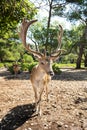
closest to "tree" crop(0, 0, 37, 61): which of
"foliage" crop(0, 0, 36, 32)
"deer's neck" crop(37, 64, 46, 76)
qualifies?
"foliage" crop(0, 0, 36, 32)

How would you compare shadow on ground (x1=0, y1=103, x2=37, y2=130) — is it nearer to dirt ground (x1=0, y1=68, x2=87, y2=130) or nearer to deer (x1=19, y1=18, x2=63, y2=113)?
dirt ground (x1=0, y1=68, x2=87, y2=130)

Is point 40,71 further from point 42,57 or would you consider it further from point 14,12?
point 14,12

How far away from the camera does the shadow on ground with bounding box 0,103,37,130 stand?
6974 mm

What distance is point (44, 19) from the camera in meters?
49.2

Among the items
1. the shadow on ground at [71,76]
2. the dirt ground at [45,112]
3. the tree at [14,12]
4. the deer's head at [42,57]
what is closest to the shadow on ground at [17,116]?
the dirt ground at [45,112]

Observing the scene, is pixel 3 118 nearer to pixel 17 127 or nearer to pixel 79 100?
pixel 17 127

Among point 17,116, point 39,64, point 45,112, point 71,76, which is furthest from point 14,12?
point 71,76

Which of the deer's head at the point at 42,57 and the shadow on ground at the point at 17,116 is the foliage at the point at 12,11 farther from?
the shadow on ground at the point at 17,116

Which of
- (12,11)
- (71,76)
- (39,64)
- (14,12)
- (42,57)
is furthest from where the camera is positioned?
(71,76)

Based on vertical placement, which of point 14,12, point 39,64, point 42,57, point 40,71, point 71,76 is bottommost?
point 71,76

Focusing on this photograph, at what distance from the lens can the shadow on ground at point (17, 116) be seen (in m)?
6.97

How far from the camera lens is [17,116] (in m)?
7.63

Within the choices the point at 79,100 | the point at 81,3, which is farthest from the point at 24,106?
the point at 81,3

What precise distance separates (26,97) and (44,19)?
40601mm
